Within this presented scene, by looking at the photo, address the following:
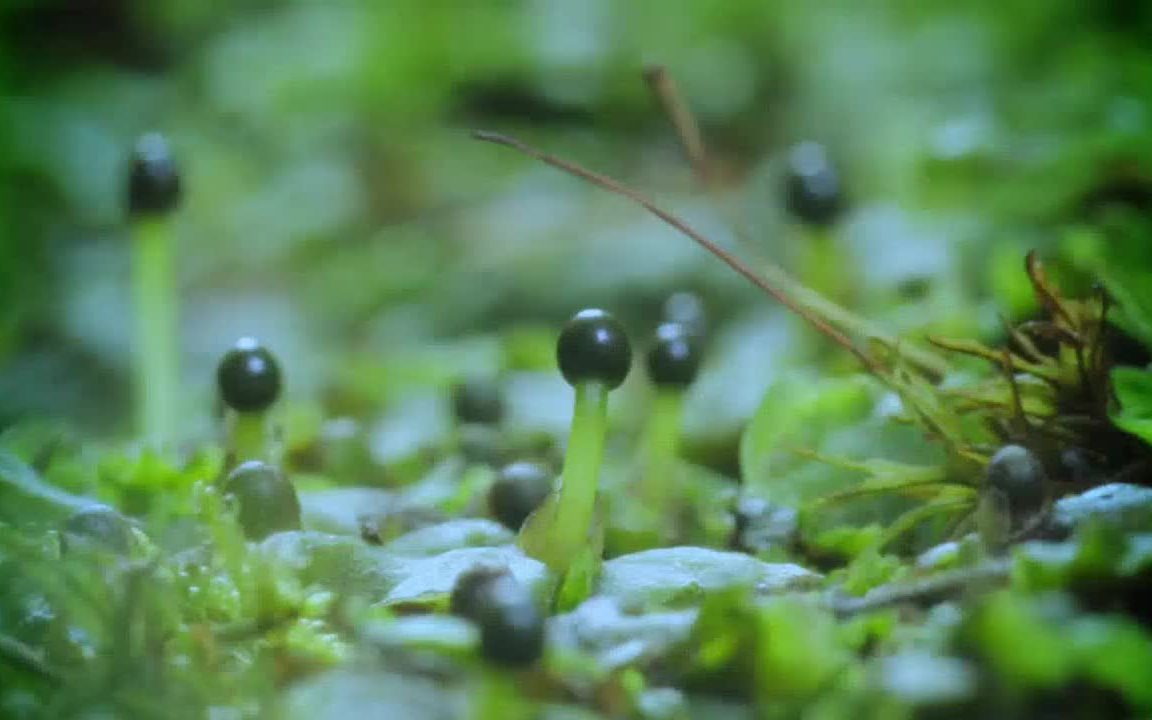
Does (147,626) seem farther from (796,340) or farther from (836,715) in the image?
(796,340)

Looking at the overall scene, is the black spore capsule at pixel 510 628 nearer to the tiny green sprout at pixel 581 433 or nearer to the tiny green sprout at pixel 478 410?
the tiny green sprout at pixel 581 433

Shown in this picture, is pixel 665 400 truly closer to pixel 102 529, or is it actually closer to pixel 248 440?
pixel 248 440

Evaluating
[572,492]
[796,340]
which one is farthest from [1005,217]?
[572,492]

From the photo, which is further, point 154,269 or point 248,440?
point 154,269

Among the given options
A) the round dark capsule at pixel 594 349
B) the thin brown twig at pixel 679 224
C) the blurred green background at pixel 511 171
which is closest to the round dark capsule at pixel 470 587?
the round dark capsule at pixel 594 349

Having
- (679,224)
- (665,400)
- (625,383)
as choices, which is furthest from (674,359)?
(625,383)

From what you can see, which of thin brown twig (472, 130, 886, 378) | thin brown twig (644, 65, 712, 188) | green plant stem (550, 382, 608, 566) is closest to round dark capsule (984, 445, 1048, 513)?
thin brown twig (472, 130, 886, 378)

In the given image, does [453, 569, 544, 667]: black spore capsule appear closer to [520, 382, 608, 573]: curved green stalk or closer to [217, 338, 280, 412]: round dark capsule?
[520, 382, 608, 573]: curved green stalk
